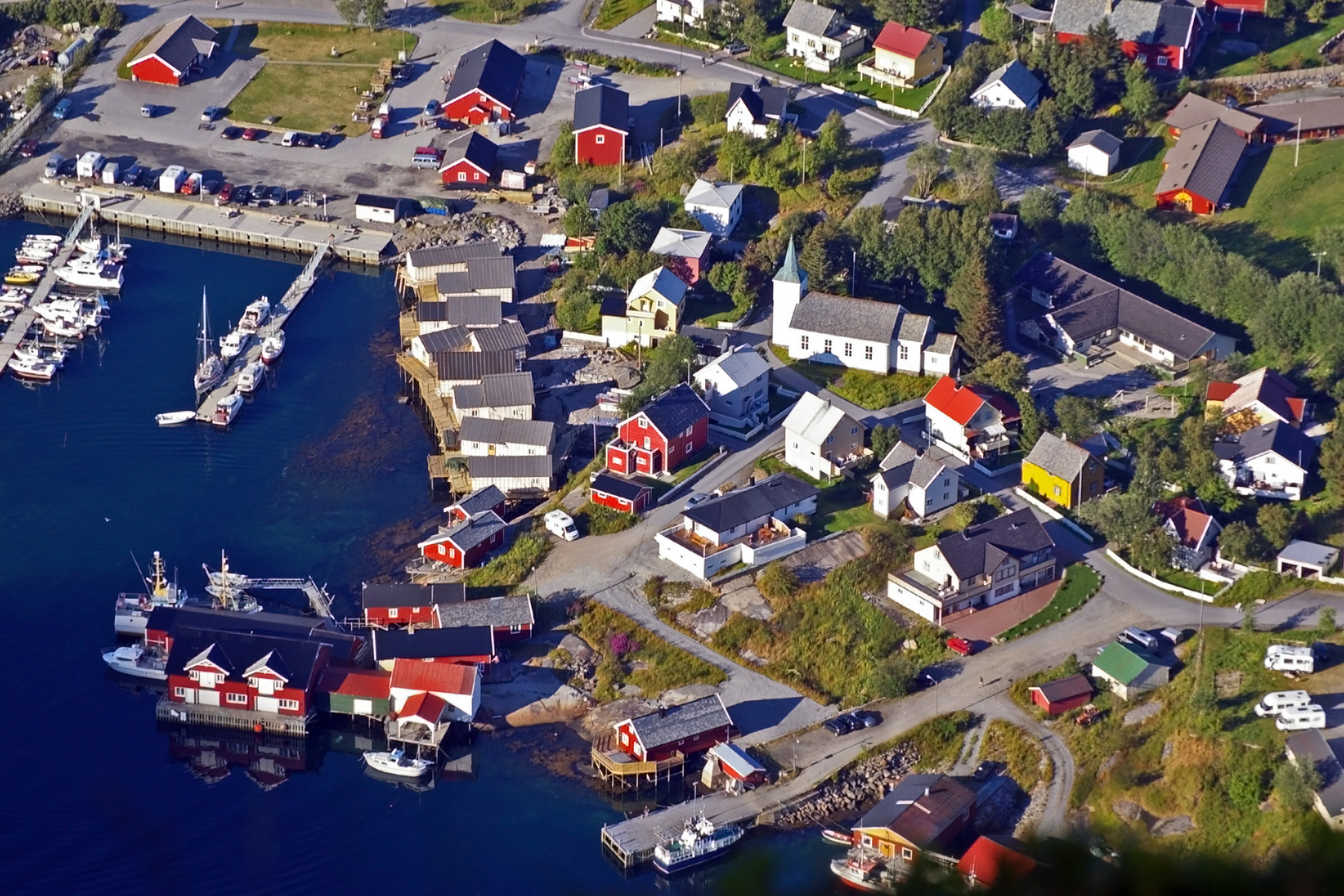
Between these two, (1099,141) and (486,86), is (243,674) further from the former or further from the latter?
(1099,141)

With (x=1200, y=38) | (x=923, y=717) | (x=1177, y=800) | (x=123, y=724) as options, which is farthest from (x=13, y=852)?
(x=1200, y=38)

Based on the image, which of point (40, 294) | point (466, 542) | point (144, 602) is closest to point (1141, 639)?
point (466, 542)

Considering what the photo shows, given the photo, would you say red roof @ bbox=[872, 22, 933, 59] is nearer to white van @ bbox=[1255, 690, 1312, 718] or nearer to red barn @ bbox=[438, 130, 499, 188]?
red barn @ bbox=[438, 130, 499, 188]

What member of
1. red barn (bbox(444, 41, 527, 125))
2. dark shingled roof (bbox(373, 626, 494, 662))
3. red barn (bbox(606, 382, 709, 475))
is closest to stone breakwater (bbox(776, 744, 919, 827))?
dark shingled roof (bbox(373, 626, 494, 662))

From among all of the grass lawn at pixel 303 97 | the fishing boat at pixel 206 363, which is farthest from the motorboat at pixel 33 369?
the grass lawn at pixel 303 97

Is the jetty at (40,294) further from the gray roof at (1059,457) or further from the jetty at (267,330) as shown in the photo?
the gray roof at (1059,457)
